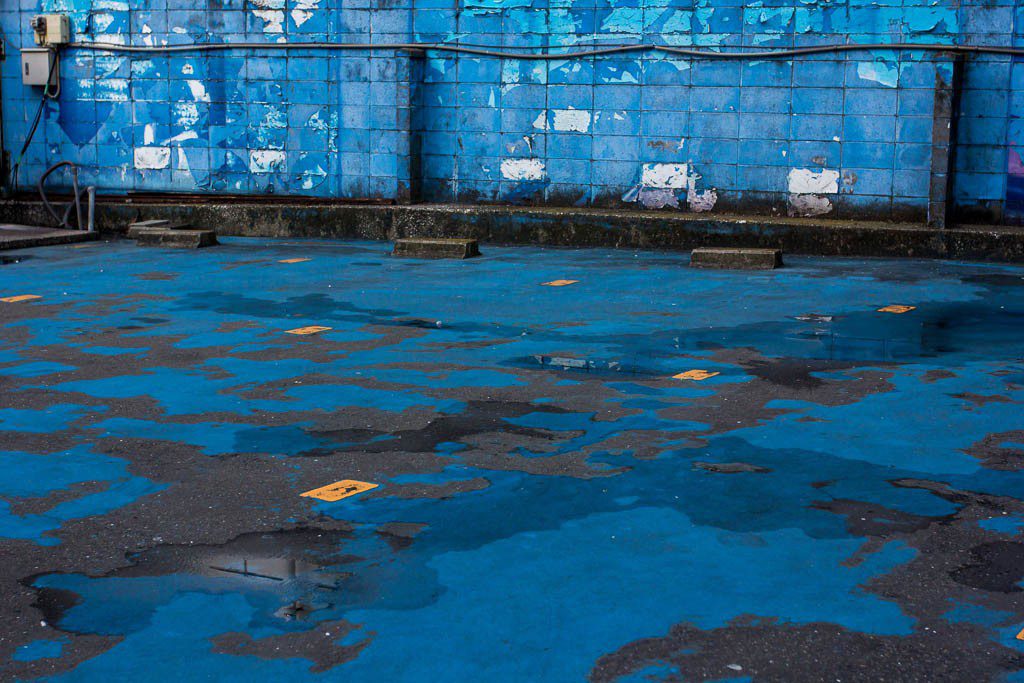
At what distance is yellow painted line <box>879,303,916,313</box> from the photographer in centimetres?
877

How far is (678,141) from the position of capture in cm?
1262

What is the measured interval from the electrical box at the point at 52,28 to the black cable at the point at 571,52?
13 centimetres

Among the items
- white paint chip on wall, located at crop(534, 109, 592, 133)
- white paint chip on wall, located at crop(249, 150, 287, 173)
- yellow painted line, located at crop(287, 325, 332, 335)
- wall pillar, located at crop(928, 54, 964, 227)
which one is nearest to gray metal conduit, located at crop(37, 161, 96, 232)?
white paint chip on wall, located at crop(249, 150, 287, 173)

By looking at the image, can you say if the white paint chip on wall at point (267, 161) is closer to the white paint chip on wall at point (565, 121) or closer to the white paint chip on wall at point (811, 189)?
the white paint chip on wall at point (565, 121)

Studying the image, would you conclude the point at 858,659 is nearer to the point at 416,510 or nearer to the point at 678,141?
the point at 416,510

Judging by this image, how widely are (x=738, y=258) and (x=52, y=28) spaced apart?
8.21m

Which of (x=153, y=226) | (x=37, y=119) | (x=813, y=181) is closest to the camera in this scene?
(x=813, y=181)

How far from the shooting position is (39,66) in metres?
14.3

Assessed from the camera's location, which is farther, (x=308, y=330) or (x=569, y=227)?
(x=569, y=227)

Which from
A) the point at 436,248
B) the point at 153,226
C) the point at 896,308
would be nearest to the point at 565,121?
the point at 436,248

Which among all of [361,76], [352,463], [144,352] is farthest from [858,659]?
[361,76]

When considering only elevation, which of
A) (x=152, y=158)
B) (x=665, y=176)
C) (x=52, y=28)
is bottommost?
(x=665, y=176)

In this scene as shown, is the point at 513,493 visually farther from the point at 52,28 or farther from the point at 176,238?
the point at 52,28

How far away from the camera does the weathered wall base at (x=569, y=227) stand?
1153 centimetres
